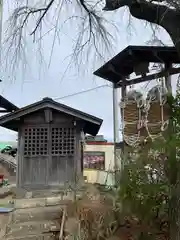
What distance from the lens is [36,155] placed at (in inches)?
502

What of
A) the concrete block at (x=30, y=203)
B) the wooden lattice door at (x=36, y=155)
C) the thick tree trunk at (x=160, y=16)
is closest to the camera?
the thick tree trunk at (x=160, y=16)

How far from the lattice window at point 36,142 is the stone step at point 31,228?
4605 millimetres

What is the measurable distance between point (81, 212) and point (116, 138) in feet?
14.9

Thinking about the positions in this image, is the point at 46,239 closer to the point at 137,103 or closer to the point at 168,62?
the point at 137,103

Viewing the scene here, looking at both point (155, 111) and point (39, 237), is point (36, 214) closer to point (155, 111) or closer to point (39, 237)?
point (39, 237)

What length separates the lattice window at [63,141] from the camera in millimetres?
12711

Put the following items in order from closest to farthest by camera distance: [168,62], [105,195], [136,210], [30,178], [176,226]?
[176,226]
[136,210]
[105,195]
[168,62]
[30,178]

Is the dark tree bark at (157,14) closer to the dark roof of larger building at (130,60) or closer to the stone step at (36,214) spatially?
the dark roof of larger building at (130,60)

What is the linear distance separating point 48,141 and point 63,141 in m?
0.55

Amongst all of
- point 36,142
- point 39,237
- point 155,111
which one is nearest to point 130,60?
point 155,111

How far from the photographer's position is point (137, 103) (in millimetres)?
7352

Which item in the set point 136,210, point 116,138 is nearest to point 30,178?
point 116,138

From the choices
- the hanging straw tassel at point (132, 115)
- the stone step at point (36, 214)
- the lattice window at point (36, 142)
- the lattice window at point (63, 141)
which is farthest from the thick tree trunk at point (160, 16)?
the lattice window at point (36, 142)

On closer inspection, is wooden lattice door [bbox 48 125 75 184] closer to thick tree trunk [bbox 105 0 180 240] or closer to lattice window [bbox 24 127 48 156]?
lattice window [bbox 24 127 48 156]
